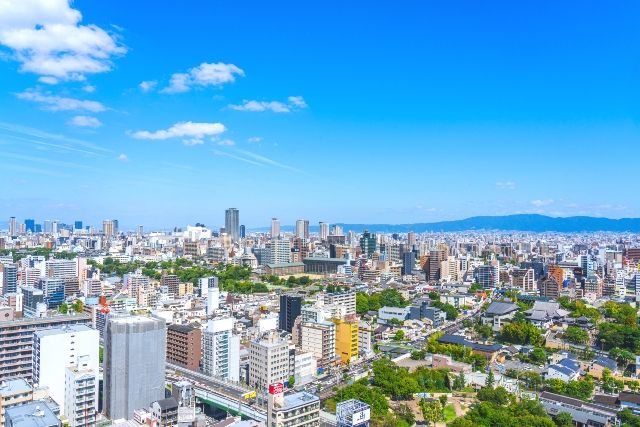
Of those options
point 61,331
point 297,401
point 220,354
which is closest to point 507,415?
point 297,401

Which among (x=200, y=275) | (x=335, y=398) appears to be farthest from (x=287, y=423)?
(x=200, y=275)

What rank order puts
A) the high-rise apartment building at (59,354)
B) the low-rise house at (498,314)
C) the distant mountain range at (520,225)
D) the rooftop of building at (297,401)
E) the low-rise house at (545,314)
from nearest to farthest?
the rooftop of building at (297,401), the high-rise apartment building at (59,354), the low-rise house at (545,314), the low-rise house at (498,314), the distant mountain range at (520,225)

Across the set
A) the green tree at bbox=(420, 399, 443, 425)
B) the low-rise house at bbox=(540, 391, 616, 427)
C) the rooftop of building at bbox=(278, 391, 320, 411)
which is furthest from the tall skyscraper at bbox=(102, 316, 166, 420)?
the low-rise house at bbox=(540, 391, 616, 427)

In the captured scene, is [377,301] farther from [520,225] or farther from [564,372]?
[520,225]

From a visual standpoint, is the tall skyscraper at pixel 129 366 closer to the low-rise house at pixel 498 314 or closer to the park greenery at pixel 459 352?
the park greenery at pixel 459 352

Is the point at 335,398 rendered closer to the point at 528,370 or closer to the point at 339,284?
the point at 528,370

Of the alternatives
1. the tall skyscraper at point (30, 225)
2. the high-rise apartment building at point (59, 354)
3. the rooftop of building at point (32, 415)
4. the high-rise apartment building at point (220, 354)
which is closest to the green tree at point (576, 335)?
the high-rise apartment building at point (220, 354)
